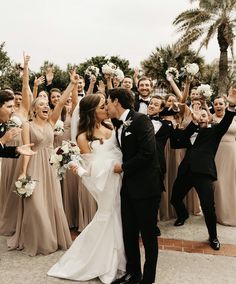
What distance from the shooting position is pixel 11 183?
20.2 feet

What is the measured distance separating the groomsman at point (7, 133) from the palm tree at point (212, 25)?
19.7 metres

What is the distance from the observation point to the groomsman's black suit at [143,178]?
385 centimetres

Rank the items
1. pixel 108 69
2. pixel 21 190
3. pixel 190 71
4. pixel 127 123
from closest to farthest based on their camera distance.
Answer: pixel 127 123 → pixel 21 190 → pixel 190 71 → pixel 108 69

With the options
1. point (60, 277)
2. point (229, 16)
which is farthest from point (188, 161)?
point (229, 16)

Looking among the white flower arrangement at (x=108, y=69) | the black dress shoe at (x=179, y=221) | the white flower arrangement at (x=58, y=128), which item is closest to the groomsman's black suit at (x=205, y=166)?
the black dress shoe at (x=179, y=221)

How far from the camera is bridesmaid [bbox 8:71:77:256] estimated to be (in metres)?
5.13

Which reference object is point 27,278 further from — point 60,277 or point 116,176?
point 116,176

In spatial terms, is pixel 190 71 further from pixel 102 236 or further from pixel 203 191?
pixel 102 236

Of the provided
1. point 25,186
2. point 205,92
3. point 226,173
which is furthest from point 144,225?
point 205,92

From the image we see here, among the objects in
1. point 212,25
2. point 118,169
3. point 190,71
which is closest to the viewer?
point 118,169

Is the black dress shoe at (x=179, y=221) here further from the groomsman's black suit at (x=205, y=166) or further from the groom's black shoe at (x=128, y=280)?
the groom's black shoe at (x=128, y=280)

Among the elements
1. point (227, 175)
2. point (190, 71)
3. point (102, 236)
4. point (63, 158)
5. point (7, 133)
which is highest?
point (190, 71)

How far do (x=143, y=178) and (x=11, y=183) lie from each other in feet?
10.0

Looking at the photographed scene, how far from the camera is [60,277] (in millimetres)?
4340
